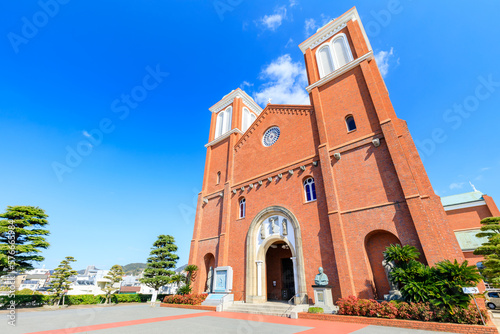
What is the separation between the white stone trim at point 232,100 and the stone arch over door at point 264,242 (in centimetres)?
1405

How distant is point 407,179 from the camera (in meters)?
10.8

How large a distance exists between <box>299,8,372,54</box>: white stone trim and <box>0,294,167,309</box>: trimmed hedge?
27599 mm

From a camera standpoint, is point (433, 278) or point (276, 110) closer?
point (433, 278)

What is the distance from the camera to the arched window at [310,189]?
14578 mm

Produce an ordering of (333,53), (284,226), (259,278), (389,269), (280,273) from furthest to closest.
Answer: (333,53) → (280,273) → (259,278) → (284,226) → (389,269)

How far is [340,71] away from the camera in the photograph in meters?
16.1

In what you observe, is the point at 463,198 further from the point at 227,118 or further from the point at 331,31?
the point at 227,118

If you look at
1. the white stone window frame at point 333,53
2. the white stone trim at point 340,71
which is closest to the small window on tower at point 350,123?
the white stone trim at point 340,71

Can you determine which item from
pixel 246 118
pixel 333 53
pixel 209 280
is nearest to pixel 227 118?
pixel 246 118

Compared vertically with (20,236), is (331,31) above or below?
above

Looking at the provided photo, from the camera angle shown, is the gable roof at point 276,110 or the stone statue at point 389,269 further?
the gable roof at point 276,110

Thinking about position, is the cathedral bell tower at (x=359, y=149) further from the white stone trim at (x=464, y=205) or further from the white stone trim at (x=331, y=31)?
the white stone trim at (x=464, y=205)

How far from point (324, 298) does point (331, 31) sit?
19.4 m

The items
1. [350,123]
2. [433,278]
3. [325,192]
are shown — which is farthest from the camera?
[350,123]
